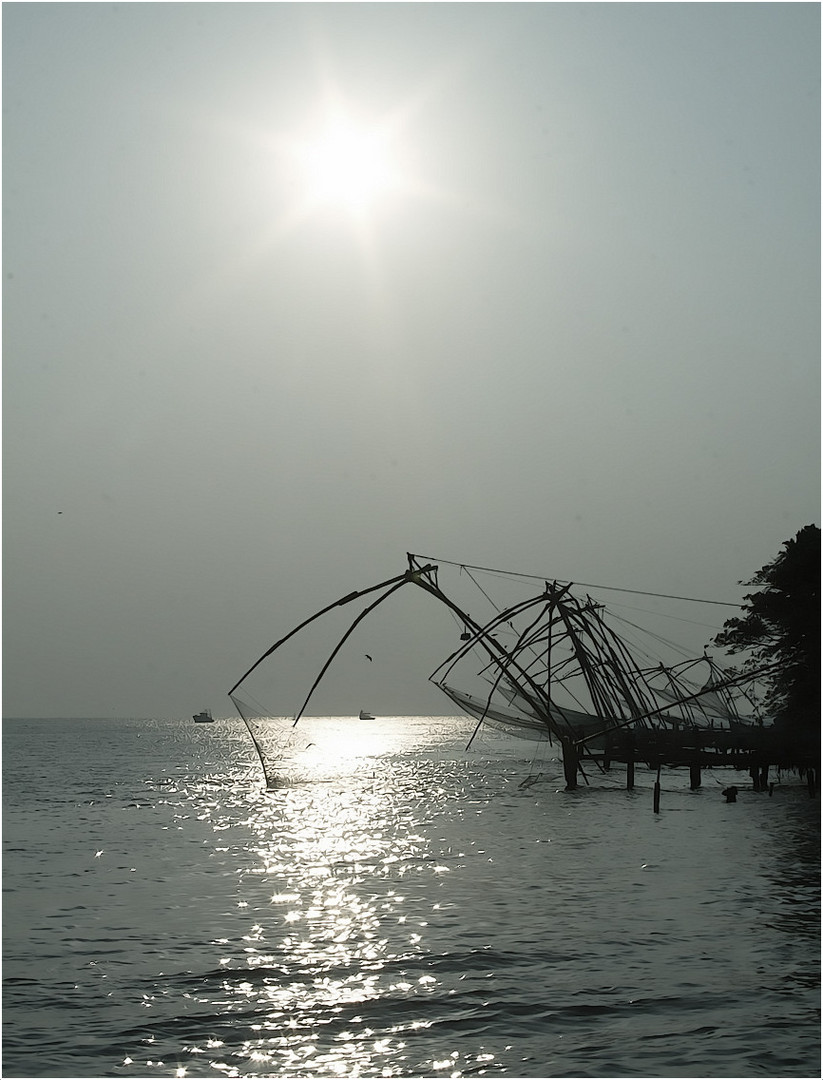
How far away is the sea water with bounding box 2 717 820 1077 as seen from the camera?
402 inches

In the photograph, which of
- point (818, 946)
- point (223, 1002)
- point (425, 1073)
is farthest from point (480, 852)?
point (425, 1073)

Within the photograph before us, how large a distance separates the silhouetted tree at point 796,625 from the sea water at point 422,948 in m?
4.39

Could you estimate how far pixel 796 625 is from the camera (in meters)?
34.4

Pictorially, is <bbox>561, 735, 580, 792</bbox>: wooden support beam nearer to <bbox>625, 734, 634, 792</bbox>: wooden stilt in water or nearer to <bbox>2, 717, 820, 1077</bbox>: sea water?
<bbox>625, 734, 634, 792</bbox>: wooden stilt in water

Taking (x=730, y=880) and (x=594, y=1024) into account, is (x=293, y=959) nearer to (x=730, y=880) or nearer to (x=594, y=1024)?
(x=594, y=1024)

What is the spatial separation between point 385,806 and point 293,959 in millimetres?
25255

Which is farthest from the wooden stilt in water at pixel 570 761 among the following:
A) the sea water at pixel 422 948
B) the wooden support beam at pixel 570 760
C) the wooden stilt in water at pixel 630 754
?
the sea water at pixel 422 948

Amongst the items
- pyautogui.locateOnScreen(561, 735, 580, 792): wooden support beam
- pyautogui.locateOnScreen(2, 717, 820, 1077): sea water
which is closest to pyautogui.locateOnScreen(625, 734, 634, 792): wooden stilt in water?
pyautogui.locateOnScreen(561, 735, 580, 792): wooden support beam

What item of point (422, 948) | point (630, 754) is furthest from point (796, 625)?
point (422, 948)

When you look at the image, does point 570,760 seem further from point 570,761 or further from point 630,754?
point 630,754

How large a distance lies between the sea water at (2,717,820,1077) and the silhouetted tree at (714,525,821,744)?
4.39 m

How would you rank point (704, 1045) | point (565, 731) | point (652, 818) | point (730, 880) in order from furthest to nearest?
point (565, 731)
point (652, 818)
point (730, 880)
point (704, 1045)

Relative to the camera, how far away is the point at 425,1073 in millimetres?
9562

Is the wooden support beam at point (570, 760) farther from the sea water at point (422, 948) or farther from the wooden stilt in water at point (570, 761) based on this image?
the sea water at point (422, 948)
